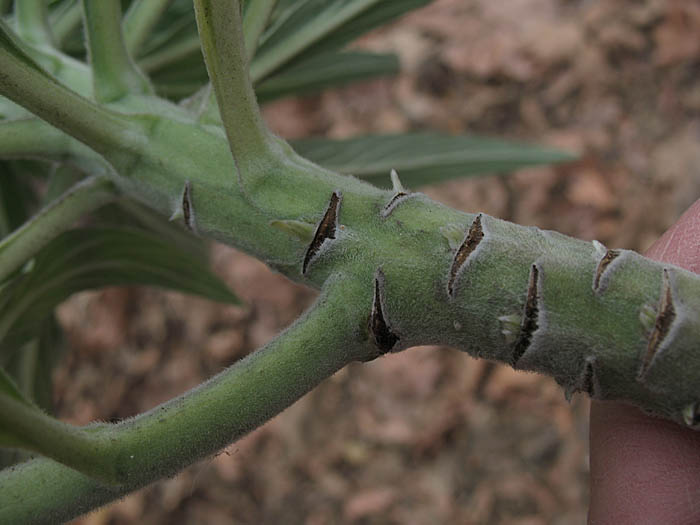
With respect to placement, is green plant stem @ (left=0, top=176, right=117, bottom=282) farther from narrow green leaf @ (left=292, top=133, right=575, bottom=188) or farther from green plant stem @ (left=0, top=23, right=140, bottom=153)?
narrow green leaf @ (left=292, top=133, right=575, bottom=188)

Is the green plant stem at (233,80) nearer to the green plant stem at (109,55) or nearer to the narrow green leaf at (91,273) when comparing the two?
the green plant stem at (109,55)

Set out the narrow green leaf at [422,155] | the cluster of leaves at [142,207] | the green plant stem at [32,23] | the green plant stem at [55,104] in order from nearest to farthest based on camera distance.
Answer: the green plant stem at [55,104]
the green plant stem at [32,23]
the cluster of leaves at [142,207]
the narrow green leaf at [422,155]

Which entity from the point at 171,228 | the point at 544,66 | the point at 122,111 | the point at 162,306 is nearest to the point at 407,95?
the point at 544,66

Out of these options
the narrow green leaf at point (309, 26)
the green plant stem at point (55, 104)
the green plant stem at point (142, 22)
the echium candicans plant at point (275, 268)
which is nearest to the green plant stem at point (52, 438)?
the echium candicans plant at point (275, 268)

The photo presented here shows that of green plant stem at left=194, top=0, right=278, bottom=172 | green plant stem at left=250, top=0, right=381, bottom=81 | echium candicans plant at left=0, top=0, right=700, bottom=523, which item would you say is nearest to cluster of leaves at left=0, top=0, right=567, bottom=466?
green plant stem at left=250, top=0, right=381, bottom=81

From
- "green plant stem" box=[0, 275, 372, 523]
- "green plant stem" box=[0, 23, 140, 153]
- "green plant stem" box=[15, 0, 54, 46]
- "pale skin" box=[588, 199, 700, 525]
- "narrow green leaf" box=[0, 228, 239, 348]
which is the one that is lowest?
"pale skin" box=[588, 199, 700, 525]

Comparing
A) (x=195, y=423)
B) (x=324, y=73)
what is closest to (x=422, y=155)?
(x=324, y=73)

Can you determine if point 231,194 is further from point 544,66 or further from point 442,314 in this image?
point 544,66
